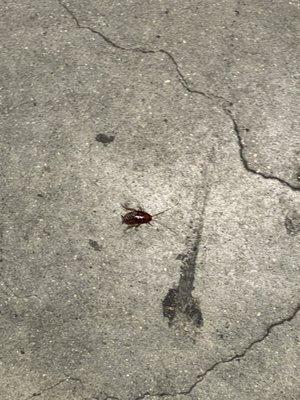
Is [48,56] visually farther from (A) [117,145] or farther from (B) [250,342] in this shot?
(B) [250,342]

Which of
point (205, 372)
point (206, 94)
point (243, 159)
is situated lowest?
point (205, 372)

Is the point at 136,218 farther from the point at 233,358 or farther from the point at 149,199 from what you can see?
the point at 233,358

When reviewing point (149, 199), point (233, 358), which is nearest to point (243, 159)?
point (149, 199)

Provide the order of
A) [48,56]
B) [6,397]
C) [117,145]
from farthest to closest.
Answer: [48,56] → [117,145] → [6,397]

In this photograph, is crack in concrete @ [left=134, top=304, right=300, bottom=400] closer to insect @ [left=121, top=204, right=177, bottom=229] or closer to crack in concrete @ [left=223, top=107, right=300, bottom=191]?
crack in concrete @ [left=223, top=107, right=300, bottom=191]

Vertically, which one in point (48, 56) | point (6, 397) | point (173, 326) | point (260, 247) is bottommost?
point (6, 397)

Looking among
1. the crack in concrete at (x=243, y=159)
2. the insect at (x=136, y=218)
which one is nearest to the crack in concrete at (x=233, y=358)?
the crack in concrete at (x=243, y=159)

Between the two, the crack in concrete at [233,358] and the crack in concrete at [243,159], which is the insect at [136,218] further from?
the crack in concrete at [233,358]

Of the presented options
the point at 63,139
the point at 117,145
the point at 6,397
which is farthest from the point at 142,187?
the point at 6,397
